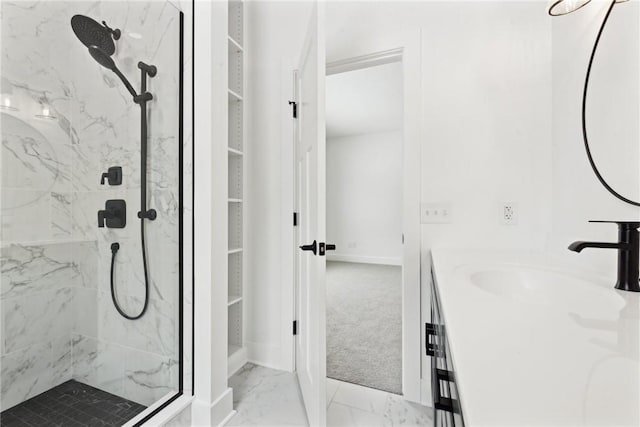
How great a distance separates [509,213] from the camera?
1417mm

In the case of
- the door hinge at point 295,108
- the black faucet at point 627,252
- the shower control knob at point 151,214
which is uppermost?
the door hinge at point 295,108

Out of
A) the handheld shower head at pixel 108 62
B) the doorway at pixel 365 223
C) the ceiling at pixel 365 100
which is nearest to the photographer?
the handheld shower head at pixel 108 62

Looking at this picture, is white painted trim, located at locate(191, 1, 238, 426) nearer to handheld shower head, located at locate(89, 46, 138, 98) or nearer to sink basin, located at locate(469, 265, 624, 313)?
handheld shower head, located at locate(89, 46, 138, 98)

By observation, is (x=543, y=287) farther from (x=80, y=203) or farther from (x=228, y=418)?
(x=80, y=203)

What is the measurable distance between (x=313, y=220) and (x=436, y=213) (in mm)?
677

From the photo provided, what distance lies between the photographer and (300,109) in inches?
70.3

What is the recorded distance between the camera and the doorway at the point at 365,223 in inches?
80.6

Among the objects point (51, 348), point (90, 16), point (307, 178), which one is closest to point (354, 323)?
point (307, 178)

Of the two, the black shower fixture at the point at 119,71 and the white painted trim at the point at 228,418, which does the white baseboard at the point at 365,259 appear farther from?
the black shower fixture at the point at 119,71

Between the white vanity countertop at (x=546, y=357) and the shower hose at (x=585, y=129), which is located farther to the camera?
the shower hose at (x=585, y=129)

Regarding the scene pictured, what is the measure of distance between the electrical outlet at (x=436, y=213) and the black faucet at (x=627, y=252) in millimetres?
784

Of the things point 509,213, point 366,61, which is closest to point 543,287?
point 509,213

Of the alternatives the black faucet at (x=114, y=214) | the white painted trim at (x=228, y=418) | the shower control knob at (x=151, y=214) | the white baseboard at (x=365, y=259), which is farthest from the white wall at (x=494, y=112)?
the white baseboard at (x=365, y=259)

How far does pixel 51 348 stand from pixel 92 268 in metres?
0.47
